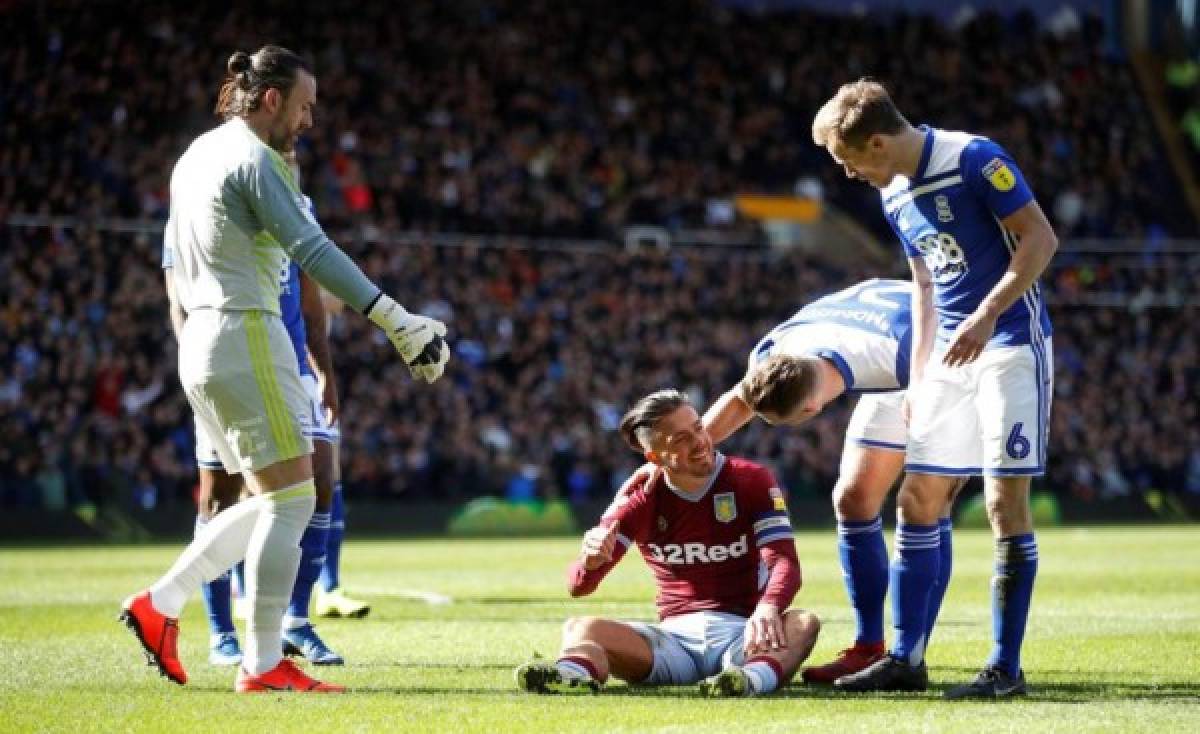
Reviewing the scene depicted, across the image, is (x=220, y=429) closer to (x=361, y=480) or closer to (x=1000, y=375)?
(x=1000, y=375)

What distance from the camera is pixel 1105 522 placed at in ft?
98.2

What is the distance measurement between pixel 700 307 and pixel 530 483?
18.2 ft

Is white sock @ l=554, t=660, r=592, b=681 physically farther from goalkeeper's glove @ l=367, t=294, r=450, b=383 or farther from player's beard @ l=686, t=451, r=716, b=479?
goalkeeper's glove @ l=367, t=294, r=450, b=383

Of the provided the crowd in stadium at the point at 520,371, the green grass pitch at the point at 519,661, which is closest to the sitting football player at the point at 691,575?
the green grass pitch at the point at 519,661

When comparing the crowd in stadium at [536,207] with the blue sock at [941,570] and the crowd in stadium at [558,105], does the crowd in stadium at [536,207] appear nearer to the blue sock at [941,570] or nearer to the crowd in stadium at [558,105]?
the crowd in stadium at [558,105]

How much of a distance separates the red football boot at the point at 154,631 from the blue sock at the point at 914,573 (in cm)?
287

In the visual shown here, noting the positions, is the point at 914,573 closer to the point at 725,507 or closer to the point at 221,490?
the point at 725,507

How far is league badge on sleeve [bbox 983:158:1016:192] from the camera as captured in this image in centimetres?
704

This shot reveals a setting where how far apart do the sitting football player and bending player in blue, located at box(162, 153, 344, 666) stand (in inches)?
65.5

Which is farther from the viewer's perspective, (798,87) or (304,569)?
(798,87)

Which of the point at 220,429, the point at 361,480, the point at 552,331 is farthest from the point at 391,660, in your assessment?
the point at 552,331

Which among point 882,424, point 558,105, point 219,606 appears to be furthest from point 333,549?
point 558,105

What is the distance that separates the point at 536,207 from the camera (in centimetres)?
3184

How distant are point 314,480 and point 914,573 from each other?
2.76 metres
